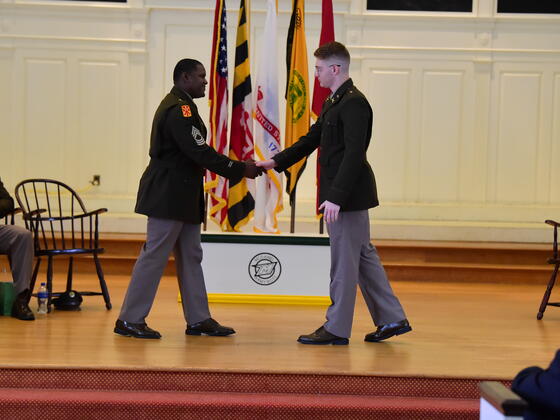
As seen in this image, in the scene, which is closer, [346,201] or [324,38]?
[346,201]

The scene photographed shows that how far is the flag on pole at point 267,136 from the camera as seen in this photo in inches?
269

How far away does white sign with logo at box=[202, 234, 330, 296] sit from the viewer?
6.50 metres

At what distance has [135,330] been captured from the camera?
16.5 feet

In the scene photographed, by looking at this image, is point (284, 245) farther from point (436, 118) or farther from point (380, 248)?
point (436, 118)

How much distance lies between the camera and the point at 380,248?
8539 millimetres

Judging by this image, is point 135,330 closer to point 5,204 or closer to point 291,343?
point 291,343

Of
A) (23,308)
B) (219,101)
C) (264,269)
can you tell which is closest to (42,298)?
(23,308)

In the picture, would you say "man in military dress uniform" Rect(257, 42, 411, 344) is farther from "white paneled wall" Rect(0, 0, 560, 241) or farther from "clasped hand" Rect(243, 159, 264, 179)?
"white paneled wall" Rect(0, 0, 560, 241)

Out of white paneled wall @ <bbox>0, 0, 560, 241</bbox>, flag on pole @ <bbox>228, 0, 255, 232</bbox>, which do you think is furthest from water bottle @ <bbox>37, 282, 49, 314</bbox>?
white paneled wall @ <bbox>0, 0, 560, 241</bbox>

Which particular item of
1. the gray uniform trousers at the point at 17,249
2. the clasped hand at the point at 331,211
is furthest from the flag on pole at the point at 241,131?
the clasped hand at the point at 331,211

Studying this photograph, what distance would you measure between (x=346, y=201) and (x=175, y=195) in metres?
0.89

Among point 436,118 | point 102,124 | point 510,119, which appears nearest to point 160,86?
point 102,124

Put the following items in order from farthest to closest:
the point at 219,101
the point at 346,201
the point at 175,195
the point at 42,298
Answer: the point at 219,101 → the point at 42,298 → the point at 175,195 → the point at 346,201

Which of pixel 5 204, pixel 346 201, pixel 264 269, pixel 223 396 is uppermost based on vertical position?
pixel 346 201
